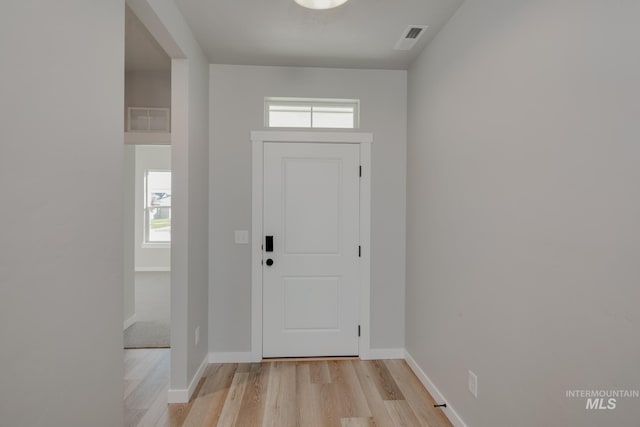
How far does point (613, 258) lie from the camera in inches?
44.1

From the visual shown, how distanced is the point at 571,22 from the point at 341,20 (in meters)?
1.43

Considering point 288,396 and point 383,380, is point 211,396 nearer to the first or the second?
point 288,396

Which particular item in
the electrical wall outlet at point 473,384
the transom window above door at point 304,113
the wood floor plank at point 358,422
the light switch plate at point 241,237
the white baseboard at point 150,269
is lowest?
the wood floor plank at point 358,422

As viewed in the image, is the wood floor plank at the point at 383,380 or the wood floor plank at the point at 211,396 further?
the wood floor plank at the point at 383,380

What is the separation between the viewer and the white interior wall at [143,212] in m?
7.21

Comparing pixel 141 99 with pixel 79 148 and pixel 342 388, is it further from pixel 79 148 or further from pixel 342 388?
pixel 342 388

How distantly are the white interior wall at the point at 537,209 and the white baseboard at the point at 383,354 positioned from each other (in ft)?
2.17

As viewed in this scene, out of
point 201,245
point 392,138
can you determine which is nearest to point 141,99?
point 201,245

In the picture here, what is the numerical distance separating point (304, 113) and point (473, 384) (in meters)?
2.47

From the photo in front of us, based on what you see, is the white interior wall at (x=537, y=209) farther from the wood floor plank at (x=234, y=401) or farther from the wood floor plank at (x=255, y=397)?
the wood floor plank at (x=234, y=401)

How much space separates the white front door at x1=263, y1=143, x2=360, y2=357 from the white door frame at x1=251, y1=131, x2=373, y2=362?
1.9 inches

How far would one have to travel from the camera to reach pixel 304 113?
10.3 ft

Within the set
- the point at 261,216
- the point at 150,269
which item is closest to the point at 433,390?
the point at 261,216

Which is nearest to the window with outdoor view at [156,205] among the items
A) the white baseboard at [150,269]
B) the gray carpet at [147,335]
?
the white baseboard at [150,269]
